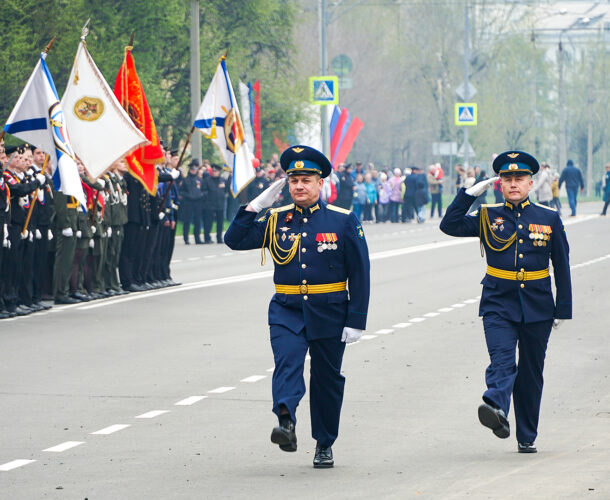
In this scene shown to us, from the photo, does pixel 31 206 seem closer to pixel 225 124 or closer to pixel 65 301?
pixel 65 301

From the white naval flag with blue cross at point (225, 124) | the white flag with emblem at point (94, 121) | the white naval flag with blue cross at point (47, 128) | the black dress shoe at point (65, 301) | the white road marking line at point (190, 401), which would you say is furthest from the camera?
the white naval flag with blue cross at point (225, 124)

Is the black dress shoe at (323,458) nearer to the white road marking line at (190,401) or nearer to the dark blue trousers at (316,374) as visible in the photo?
the dark blue trousers at (316,374)

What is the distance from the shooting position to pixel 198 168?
116 feet

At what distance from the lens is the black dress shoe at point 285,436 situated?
8273 millimetres

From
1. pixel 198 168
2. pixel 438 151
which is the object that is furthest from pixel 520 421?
pixel 438 151

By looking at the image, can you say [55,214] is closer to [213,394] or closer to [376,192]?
[213,394]

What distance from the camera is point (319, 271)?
29.0 feet

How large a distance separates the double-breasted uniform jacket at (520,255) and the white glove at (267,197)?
1145mm

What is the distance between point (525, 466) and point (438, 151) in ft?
172

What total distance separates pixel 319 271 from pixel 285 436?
3.39 feet

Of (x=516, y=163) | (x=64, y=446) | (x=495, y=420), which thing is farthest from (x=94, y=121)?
(x=495, y=420)

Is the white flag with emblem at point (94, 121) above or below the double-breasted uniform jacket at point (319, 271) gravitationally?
above

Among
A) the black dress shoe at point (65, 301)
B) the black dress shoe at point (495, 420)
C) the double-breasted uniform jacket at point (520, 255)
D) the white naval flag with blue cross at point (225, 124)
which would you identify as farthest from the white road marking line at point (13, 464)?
the white naval flag with blue cross at point (225, 124)

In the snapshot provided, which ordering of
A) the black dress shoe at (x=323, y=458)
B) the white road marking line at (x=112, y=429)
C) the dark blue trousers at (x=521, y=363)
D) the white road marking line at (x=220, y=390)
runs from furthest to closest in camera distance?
the white road marking line at (x=220, y=390)
the white road marking line at (x=112, y=429)
the dark blue trousers at (x=521, y=363)
the black dress shoe at (x=323, y=458)
